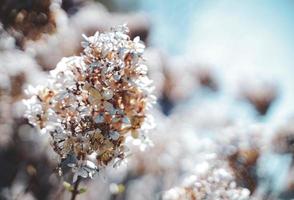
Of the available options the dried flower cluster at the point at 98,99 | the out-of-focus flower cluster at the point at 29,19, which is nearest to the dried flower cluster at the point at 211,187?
the dried flower cluster at the point at 98,99

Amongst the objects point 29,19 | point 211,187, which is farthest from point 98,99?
point 29,19

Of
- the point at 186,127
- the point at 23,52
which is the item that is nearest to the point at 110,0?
the point at 186,127

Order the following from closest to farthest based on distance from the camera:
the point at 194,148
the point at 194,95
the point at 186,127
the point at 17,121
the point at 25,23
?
the point at 25,23
the point at 17,121
the point at 194,148
the point at 186,127
the point at 194,95

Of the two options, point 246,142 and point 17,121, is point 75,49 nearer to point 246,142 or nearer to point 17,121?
point 17,121

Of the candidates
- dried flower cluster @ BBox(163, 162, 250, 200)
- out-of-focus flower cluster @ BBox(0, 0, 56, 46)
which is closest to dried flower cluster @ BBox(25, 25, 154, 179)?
dried flower cluster @ BBox(163, 162, 250, 200)

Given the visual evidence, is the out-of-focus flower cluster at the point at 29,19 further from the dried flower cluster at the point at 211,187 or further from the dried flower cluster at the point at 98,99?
the dried flower cluster at the point at 211,187
